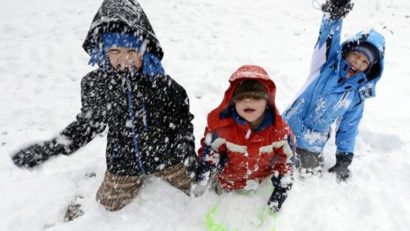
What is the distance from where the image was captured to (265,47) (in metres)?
6.79

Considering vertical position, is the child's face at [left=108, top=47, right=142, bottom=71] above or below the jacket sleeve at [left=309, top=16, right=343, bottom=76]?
below

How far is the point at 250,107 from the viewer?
2.74 metres

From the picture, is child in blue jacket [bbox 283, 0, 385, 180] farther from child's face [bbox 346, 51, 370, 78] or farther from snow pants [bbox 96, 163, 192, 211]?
snow pants [bbox 96, 163, 192, 211]

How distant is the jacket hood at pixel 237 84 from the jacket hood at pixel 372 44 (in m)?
1.13

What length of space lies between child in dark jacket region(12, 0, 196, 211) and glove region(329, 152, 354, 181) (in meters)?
1.62

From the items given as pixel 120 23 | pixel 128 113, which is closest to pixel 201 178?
pixel 128 113

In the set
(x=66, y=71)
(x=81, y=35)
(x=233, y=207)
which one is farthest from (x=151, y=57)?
(x=81, y=35)

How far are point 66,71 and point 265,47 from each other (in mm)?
3371

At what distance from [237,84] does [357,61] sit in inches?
53.0

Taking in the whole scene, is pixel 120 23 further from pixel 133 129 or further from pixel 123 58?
pixel 133 129

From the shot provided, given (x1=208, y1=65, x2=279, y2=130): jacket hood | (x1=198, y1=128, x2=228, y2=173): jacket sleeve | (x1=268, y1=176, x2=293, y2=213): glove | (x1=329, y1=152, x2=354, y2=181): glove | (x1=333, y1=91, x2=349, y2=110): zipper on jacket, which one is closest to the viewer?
(x1=208, y1=65, x2=279, y2=130): jacket hood

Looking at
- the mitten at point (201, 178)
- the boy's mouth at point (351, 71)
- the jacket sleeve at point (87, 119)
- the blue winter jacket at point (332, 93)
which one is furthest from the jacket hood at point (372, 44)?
the jacket sleeve at point (87, 119)

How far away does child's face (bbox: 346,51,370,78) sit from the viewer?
136 inches

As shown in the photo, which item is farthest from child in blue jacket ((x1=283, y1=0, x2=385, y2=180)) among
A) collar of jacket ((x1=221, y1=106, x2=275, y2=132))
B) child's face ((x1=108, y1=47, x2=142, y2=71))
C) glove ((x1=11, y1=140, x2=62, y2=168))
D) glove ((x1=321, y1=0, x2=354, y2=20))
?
glove ((x1=11, y1=140, x2=62, y2=168))
